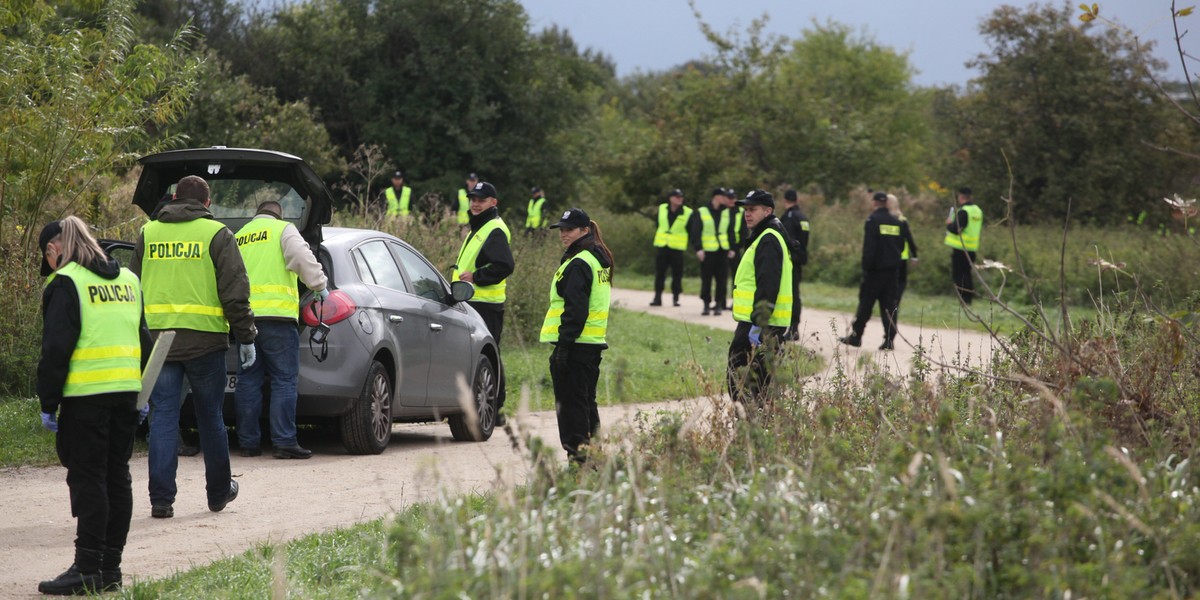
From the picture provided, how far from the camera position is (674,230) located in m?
24.6

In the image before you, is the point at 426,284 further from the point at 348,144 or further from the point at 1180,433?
the point at 348,144

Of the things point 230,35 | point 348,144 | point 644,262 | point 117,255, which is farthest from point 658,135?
point 117,255

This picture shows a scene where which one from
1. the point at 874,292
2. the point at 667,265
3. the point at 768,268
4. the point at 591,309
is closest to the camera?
the point at 591,309

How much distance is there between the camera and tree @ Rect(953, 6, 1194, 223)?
3812 centimetres

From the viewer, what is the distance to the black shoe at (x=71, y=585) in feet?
20.4

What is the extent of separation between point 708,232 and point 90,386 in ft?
58.3

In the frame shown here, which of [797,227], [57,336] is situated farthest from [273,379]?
[797,227]

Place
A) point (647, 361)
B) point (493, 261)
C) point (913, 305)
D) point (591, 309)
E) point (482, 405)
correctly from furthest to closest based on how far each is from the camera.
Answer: point (913, 305)
point (647, 361)
point (493, 261)
point (482, 405)
point (591, 309)

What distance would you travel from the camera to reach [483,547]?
408cm

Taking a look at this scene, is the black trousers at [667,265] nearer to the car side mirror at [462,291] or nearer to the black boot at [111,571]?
the car side mirror at [462,291]

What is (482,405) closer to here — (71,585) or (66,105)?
(66,105)

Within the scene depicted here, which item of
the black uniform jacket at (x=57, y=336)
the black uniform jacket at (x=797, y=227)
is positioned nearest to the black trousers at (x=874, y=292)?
the black uniform jacket at (x=797, y=227)

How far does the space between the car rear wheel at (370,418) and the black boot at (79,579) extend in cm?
373

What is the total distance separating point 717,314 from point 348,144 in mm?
20093
